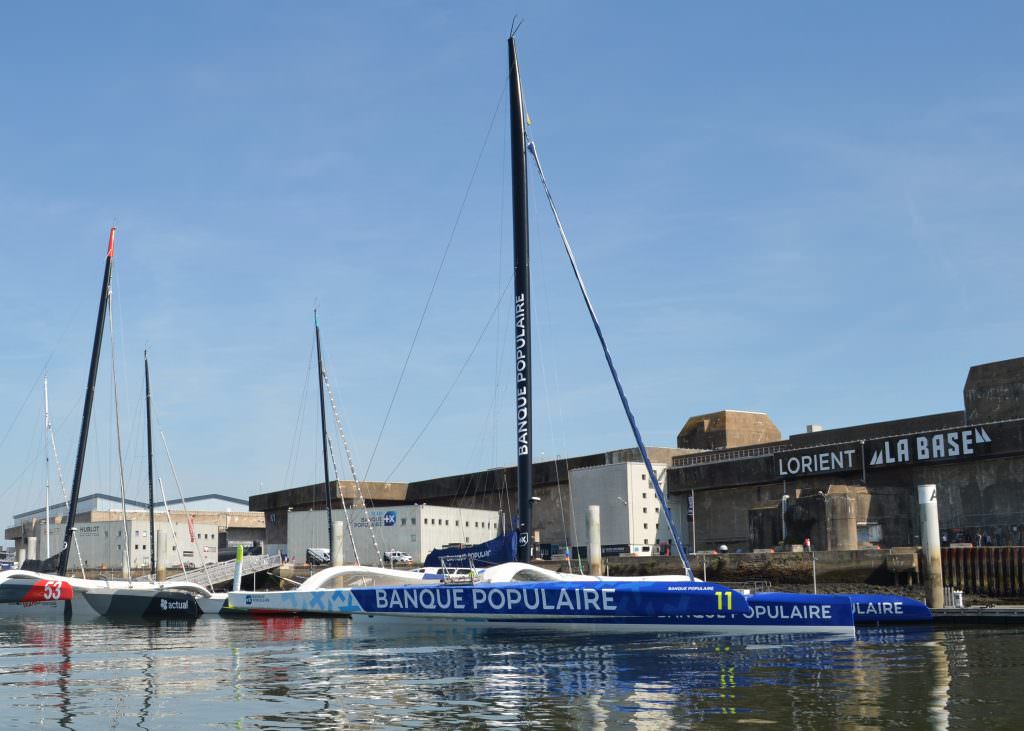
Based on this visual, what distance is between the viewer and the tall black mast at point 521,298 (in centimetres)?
2950

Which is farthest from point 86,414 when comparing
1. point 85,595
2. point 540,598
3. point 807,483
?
point 807,483

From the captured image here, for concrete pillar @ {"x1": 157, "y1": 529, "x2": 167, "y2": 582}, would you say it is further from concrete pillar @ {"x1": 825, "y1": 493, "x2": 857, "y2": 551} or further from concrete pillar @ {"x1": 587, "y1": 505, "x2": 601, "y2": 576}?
concrete pillar @ {"x1": 825, "y1": 493, "x2": 857, "y2": 551}

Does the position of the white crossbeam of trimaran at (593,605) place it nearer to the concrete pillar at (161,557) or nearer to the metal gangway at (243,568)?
the metal gangway at (243,568)

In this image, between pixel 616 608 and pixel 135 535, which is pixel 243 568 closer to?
pixel 135 535

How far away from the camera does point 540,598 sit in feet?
88.7

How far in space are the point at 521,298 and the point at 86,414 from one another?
21.5 meters

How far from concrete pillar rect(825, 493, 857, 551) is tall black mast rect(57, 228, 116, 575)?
32.4 m

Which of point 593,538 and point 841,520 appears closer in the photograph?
point 593,538

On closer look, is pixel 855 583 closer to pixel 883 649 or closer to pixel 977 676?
pixel 883 649

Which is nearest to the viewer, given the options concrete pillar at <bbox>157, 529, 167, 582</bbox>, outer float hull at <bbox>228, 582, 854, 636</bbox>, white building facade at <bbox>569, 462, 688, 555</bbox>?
outer float hull at <bbox>228, 582, 854, 636</bbox>

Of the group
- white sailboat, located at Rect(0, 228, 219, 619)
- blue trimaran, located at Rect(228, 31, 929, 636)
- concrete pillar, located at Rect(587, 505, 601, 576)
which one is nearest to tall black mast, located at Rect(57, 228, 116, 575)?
white sailboat, located at Rect(0, 228, 219, 619)

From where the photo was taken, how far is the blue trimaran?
25.7 meters

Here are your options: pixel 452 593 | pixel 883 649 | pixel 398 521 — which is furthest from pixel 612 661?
pixel 398 521

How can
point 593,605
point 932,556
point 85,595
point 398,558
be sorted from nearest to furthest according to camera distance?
point 593,605, point 932,556, point 85,595, point 398,558
